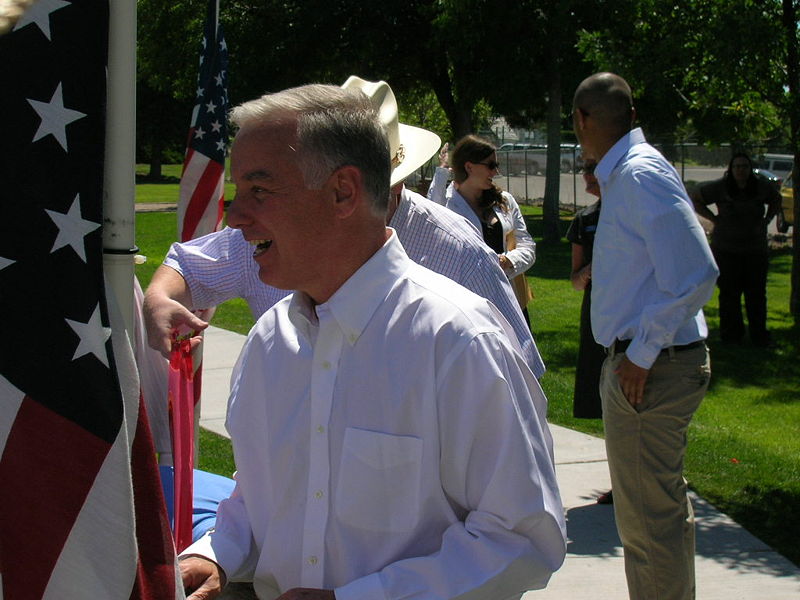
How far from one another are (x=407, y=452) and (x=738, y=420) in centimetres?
704

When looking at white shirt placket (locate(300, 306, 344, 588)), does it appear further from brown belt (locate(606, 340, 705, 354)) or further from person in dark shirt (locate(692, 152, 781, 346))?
person in dark shirt (locate(692, 152, 781, 346))

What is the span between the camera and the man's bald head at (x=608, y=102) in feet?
14.0

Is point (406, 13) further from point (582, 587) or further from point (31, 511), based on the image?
point (31, 511)

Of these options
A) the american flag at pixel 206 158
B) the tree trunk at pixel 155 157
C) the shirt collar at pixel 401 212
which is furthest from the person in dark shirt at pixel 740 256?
the tree trunk at pixel 155 157

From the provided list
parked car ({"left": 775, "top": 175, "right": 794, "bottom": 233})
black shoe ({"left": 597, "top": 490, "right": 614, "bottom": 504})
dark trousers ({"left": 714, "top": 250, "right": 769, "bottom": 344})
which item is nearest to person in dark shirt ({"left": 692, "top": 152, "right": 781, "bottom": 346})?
dark trousers ({"left": 714, "top": 250, "right": 769, "bottom": 344})

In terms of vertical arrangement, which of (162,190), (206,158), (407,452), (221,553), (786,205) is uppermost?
(206,158)

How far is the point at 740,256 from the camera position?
11.8 m

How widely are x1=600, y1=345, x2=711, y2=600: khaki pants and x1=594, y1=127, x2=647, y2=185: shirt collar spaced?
0.75m

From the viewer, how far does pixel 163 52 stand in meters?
35.2

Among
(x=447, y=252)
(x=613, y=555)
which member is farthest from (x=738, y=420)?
(x=447, y=252)

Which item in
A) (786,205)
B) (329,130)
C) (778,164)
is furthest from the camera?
(778,164)

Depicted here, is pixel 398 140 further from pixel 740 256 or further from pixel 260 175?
pixel 740 256

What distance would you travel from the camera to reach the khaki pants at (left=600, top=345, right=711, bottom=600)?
406 cm

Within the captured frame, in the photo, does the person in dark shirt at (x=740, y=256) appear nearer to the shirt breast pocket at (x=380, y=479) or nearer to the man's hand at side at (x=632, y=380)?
the man's hand at side at (x=632, y=380)
